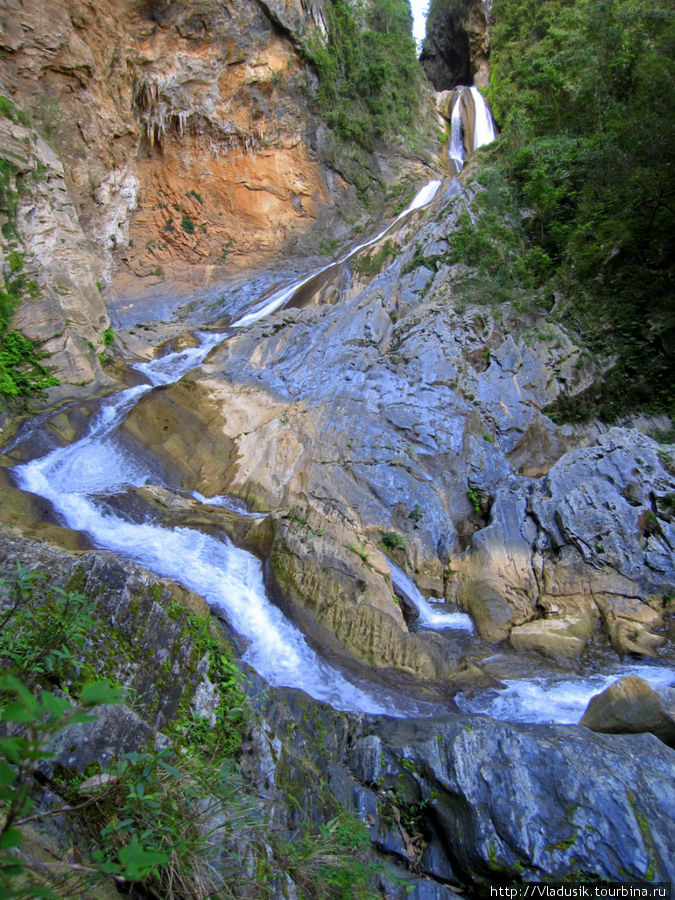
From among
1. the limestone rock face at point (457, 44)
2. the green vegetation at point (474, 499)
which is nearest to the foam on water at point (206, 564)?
the green vegetation at point (474, 499)

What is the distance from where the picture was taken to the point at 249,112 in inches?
822

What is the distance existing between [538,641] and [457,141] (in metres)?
31.5

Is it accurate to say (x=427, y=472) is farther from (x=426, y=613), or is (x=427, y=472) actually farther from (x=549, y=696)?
(x=549, y=696)

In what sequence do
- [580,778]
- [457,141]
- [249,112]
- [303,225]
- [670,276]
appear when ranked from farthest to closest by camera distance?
[457,141], [303,225], [249,112], [670,276], [580,778]

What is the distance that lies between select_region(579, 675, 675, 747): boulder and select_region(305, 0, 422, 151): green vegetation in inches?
1027

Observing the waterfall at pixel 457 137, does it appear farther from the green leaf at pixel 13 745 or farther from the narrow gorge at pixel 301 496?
the green leaf at pixel 13 745

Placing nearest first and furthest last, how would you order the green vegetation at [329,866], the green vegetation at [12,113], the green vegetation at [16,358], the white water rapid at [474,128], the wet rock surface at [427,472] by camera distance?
the green vegetation at [329,866] < the wet rock surface at [427,472] < the green vegetation at [16,358] < the green vegetation at [12,113] < the white water rapid at [474,128]

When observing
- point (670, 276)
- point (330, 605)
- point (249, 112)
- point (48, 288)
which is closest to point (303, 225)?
point (249, 112)

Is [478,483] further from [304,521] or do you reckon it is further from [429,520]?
[304,521]

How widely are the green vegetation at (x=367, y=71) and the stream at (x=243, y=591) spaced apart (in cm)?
2179

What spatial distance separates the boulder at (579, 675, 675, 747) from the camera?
178 inches

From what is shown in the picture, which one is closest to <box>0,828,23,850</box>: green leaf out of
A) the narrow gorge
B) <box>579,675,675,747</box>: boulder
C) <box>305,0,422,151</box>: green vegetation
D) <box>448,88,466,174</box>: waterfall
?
the narrow gorge

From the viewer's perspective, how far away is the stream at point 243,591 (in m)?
5.88

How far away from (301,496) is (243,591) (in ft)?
7.94
